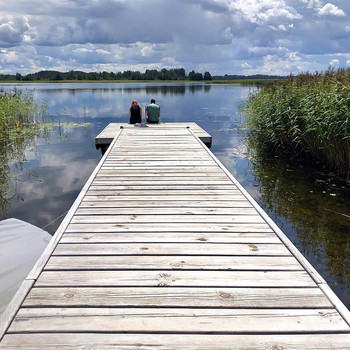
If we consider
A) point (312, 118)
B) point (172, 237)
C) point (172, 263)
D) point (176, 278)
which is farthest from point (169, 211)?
point (312, 118)

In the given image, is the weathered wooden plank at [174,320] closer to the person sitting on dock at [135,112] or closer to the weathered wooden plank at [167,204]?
the weathered wooden plank at [167,204]

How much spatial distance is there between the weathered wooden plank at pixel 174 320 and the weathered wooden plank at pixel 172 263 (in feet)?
1.76

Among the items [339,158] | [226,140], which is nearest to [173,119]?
[226,140]

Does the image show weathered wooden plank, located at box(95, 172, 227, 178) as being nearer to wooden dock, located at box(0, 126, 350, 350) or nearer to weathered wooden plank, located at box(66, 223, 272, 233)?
wooden dock, located at box(0, 126, 350, 350)

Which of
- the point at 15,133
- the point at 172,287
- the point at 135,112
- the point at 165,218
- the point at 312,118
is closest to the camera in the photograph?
the point at 172,287

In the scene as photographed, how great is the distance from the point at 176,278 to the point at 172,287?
0.12 metres

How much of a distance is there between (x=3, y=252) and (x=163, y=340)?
255 centimetres

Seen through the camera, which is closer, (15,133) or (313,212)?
(313,212)

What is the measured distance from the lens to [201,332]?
81.4 inches

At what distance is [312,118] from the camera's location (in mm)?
8539

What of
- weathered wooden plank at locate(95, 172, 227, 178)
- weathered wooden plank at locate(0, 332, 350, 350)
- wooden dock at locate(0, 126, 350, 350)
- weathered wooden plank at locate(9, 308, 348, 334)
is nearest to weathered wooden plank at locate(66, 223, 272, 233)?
wooden dock at locate(0, 126, 350, 350)

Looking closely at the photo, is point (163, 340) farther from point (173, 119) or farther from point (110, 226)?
point (173, 119)

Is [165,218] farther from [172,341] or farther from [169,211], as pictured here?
[172,341]

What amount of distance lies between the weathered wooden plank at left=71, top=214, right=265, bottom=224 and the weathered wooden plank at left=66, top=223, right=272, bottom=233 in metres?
0.10
